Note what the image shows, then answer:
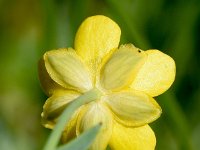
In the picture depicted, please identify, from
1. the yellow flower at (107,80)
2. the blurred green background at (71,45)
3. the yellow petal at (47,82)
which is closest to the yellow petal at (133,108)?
the yellow flower at (107,80)

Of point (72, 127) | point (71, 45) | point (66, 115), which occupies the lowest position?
point (71, 45)

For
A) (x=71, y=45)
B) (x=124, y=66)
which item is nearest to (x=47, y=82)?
(x=124, y=66)

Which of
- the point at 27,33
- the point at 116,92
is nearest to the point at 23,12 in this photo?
the point at 27,33

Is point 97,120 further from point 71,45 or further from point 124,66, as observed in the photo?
point 71,45

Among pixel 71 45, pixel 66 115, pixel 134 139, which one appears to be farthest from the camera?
pixel 71 45

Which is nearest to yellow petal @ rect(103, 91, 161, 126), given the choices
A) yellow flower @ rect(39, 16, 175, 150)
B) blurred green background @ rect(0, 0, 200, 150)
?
yellow flower @ rect(39, 16, 175, 150)

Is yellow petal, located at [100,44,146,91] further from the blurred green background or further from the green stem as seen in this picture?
the blurred green background

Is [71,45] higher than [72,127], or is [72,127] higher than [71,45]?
[72,127]
